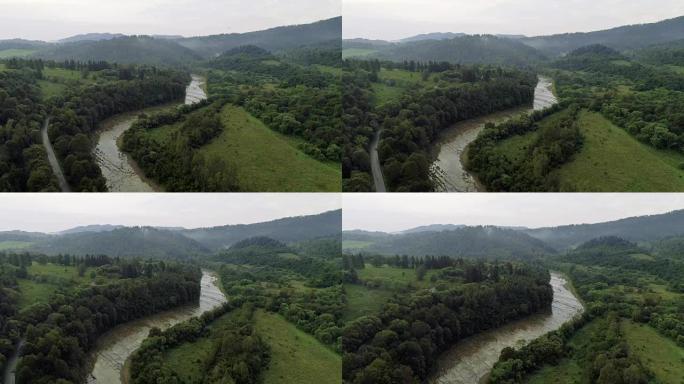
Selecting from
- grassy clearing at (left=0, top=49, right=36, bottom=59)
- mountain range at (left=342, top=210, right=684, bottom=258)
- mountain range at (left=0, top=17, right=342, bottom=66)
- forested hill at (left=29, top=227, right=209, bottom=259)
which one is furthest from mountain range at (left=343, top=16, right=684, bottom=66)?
grassy clearing at (left=0, top=49, right=36, bottom=59)

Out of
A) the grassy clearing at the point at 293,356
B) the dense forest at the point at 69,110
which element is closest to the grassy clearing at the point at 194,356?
the grassy clearing at the point at 293,356

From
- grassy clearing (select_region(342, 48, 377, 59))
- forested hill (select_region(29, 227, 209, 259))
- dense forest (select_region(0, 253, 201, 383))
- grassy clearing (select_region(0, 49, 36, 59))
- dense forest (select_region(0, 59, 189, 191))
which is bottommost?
dense forest (select_region(0, 253, 201, 383))

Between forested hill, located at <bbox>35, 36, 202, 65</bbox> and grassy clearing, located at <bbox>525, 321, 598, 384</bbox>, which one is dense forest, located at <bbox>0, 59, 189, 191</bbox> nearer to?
forested hill, located at <bbox>35, 36, 202, 65</bbox>

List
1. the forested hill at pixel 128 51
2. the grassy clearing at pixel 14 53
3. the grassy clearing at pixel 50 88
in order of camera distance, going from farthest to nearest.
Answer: the grassy clearing at pixel 14 53, the forested hill at pixel 128 51, the grassy clearing at pixel 50 88

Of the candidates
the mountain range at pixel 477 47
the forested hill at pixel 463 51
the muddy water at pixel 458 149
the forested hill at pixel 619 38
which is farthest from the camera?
the forested hill at pixel 619 38

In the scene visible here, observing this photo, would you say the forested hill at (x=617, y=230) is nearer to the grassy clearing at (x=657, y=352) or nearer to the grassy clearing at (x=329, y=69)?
the grassy clearing at (x=657, y=352)

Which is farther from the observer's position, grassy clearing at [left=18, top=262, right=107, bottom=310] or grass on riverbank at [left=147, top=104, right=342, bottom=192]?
grassy clearing at [left=18, top=262, right=107, bottom=310]
